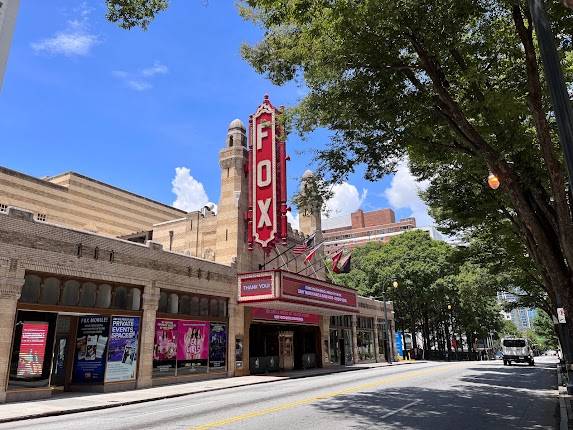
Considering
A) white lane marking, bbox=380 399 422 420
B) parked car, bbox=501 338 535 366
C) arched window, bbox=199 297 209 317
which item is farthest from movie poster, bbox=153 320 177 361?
parked car, bbox=501 338 535 366

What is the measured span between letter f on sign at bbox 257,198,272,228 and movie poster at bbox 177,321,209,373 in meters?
7.16

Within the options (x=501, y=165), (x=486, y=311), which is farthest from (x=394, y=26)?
(x=486, y=311)

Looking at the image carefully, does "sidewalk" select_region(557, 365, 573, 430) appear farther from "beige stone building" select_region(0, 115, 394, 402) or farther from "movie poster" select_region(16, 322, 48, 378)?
"movie poster" select_region(16, 322, 48, 378)

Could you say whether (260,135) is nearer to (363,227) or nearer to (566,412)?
(566,412)

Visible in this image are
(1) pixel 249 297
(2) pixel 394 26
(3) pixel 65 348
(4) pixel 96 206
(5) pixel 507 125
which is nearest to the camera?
(2) pixel 394 26

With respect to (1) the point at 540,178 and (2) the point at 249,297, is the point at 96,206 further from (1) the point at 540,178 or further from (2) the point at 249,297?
(1) the point at 540,178

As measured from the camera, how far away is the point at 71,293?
62.8 ft

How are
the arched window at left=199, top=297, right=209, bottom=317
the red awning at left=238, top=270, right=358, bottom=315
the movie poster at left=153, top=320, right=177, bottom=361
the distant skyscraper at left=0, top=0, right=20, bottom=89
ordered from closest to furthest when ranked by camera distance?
the distant skyscraper at left=0, top=0, right=20, bottom=89, the movie poster at left=153, top=320, right=177, bottom=361, the arched window at left=199, top=297, right=209, bottom=317, the red awning at left=238, top=270, right=358, bottom=315

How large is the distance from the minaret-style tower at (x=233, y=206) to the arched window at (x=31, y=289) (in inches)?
511

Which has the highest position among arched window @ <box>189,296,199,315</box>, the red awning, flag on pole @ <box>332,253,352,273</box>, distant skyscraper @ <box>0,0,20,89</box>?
flag on pole @ <box>332,253,352,273</box>

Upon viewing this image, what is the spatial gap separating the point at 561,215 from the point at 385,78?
539cm

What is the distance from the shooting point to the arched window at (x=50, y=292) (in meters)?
18.0

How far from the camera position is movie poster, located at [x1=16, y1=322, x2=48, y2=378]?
16.8 m

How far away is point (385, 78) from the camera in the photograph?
11938 millimetres
